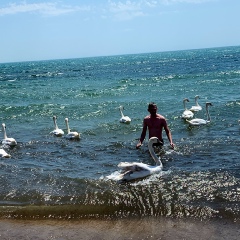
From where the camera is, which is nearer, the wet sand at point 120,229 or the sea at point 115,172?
the wet sand at point 120,229

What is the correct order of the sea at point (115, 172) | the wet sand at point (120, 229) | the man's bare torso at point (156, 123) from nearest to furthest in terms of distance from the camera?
the wet sand at point (120, 229)
the sea at point (115, 172)
the man's bare torso at point (156, 123)

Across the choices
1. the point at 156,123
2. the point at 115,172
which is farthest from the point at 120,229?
the point at 156,123

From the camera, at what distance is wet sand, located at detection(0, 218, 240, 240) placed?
6.72 meters

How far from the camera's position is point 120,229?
7141 mm

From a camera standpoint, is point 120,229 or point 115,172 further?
point 115,172

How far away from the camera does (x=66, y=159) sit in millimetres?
12688

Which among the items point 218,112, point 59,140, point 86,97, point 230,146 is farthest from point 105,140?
point 86,97

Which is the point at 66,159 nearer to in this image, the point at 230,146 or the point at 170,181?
the point at 170,181

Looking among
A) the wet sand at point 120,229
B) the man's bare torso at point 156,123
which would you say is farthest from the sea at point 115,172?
the man's bare torso at point 156,123

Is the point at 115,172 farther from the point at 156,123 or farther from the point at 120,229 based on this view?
the point at 120,229

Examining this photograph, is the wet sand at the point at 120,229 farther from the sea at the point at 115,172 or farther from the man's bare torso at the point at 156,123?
the man's bare torso at the point at 156,123

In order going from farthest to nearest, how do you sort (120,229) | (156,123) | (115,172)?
(156,123)
(115,172)
(120,229)

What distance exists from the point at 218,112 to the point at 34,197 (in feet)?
44.9

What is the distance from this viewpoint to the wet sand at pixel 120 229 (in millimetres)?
6723
